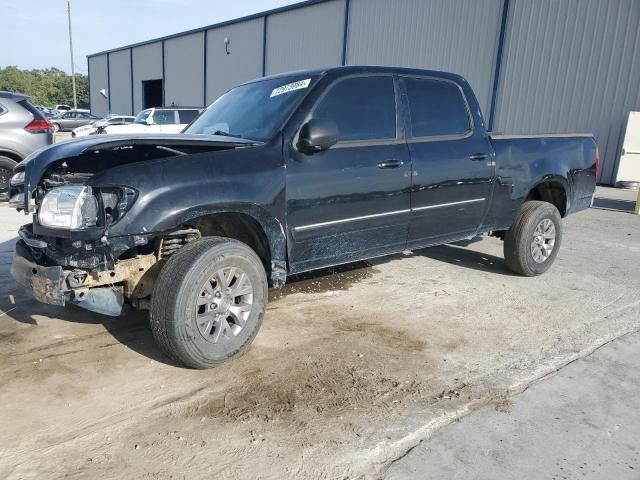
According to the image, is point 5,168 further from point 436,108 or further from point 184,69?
point 184,69

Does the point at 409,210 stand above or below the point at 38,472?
above

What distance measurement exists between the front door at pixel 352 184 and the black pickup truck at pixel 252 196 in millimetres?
11

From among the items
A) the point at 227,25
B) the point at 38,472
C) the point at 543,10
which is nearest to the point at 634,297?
the point at 38,472

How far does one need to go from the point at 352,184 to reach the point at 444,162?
1070 millimetres

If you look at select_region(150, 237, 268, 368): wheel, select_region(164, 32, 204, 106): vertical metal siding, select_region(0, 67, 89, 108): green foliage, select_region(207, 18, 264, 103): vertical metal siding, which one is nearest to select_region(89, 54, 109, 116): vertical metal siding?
select_region(164, 32, 204, 106): vertical metal siding

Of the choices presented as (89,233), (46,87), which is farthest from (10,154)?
(46,87)

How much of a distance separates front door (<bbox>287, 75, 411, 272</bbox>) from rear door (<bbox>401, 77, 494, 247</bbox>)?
0.17 meters

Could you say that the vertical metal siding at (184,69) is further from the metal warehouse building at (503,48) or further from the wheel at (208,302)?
the wheel at (208,302)

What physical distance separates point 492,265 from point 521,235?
0.81m

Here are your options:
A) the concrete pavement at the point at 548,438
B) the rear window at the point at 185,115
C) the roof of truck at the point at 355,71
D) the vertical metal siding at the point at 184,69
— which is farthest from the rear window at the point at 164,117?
the vertical metal siding at the point at 184,69

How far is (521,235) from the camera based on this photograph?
17.4 ft

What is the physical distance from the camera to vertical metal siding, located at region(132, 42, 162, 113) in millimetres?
36375

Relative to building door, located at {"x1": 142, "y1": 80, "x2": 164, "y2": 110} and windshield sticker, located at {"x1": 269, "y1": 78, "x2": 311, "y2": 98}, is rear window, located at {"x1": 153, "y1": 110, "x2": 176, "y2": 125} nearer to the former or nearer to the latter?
windshield sticker, located at {"x1": 269, "y1": 78, "x2": 311, "y2": 98}

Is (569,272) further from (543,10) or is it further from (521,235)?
(543,10)
